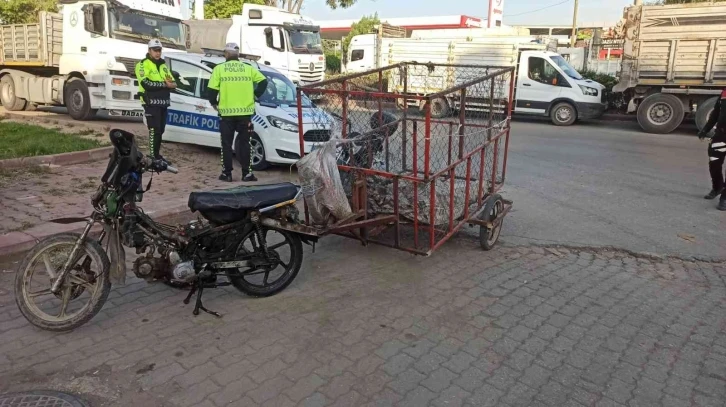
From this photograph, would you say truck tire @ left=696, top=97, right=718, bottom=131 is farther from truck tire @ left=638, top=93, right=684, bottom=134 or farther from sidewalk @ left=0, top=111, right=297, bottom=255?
sidewalk @ left=0, top=111, right=297, bottom=255

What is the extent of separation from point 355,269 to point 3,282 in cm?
283

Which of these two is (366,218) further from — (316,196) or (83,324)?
(83,324)

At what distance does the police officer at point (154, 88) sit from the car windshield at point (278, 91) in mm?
1448

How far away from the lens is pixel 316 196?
4.41 m

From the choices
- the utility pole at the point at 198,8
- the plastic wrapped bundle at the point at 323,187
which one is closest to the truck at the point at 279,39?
the utility pole at the point at 198,8

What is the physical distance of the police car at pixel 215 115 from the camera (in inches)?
324

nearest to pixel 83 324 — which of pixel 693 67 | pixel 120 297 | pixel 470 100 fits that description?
pixel 120 297

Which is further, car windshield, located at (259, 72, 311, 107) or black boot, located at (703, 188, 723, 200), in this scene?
car windshield, located at (259, 72, 311, 107)

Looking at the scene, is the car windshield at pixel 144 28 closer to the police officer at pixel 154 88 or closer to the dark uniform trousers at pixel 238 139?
the police officer at pixel 154 88

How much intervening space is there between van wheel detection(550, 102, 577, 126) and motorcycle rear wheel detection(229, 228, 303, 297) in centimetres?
1389

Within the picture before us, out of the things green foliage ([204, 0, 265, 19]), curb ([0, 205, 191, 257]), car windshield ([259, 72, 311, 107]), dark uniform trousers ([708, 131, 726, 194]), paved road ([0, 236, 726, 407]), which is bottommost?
paved road ([0, 236, 726, 407])

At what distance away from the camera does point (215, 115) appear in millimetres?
8812

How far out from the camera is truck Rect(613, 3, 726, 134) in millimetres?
13383

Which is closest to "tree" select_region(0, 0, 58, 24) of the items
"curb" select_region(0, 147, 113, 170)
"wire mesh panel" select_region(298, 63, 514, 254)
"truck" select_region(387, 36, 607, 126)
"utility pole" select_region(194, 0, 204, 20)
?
"utility pole" select_region(194, 0, 204, 20)
